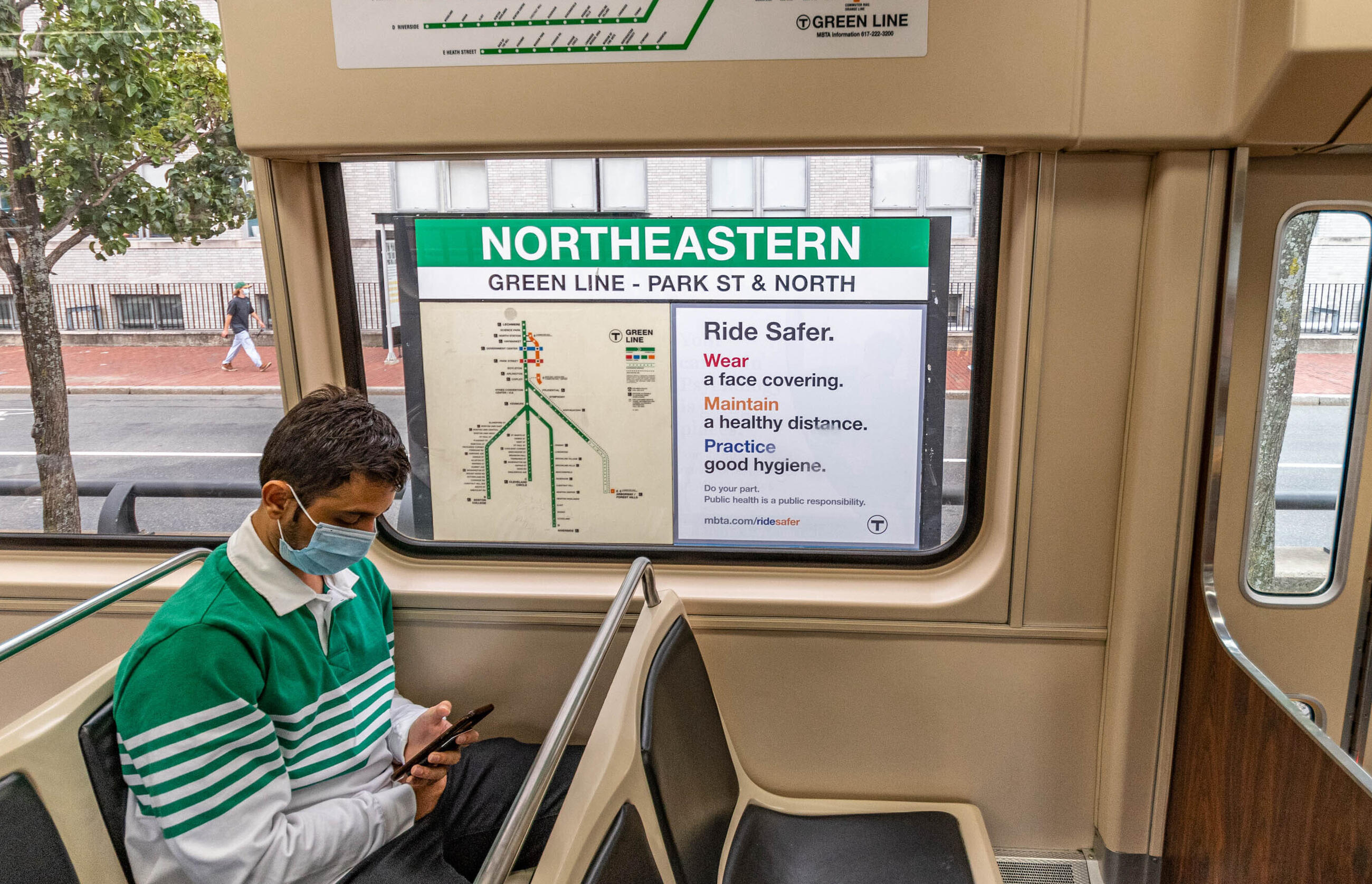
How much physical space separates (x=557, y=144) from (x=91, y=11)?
50.0 inches

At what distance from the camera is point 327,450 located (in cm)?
160

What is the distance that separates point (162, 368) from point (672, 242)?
1.46 m

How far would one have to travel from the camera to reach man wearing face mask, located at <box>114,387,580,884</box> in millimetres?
1463

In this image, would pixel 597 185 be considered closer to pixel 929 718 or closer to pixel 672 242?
pixel 672 242

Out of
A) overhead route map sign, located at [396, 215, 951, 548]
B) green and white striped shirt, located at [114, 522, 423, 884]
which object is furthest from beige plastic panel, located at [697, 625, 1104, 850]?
green and white striped shirt, located at [114, 522, 423, 884]

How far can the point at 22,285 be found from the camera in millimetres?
2428

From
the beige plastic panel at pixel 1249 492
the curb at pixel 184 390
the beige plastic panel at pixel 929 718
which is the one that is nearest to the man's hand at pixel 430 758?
the beige plastic panel at pixel 929 718

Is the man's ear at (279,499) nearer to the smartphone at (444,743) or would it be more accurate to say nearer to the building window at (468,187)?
the smartphone at (444,743)

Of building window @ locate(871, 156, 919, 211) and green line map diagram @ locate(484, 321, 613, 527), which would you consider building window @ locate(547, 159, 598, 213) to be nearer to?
green line map diagram @ locate(484, 321, 613, 527)

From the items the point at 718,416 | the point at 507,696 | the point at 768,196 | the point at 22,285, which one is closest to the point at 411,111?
the point at 768,196

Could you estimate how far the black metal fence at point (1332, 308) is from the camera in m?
1.99

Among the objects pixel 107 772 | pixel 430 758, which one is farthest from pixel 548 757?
pixel 107 772

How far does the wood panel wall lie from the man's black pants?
1384 millimetres

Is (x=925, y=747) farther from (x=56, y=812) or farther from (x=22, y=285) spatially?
(x=22, y=285)
